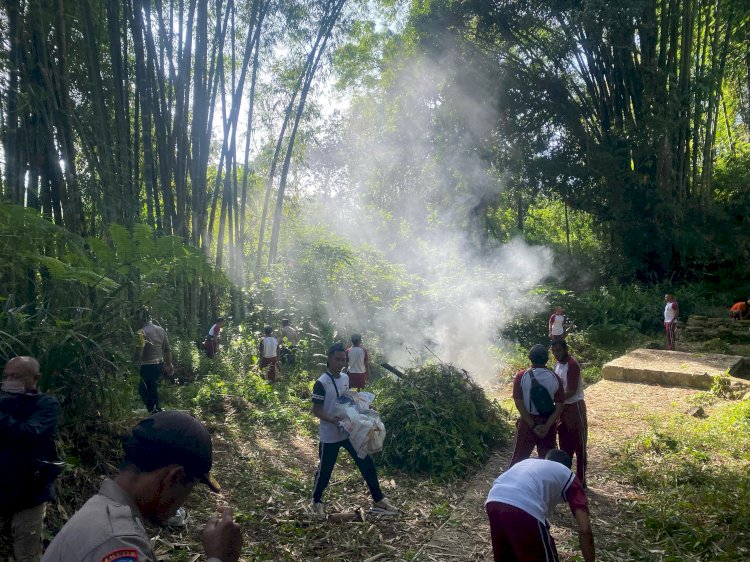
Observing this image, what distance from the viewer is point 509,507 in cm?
289

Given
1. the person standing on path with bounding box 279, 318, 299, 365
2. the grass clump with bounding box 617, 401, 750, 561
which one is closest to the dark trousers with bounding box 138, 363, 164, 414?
the person standing on path with bounding box 279, 318, 299, 365

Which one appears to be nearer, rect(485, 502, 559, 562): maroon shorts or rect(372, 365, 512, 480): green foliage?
rect(485, 502, 559, 562): maroon shorts

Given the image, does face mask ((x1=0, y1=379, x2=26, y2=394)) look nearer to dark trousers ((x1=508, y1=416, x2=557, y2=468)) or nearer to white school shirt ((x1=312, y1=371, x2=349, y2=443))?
white school shirt ((x1=312, y1=371, x2=349, y2=443))

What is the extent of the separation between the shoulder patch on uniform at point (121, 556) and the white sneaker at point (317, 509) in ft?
11.9

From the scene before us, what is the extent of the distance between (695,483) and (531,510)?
3.17m

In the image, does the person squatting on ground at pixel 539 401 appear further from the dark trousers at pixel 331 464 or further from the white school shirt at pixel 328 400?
the white school shirt at pixel 328 400

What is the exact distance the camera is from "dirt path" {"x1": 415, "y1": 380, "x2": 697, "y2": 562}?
423 cm

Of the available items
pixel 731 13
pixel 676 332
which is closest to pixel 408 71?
pixel 731 13

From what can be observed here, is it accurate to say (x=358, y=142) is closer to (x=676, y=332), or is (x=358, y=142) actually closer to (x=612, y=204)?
(x=612, y=204)

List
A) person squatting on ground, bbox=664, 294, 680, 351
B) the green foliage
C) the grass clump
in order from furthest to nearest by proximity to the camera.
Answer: person squatting on ground, bbox=664, 294, 680, 351 → the green foliage → the grass clump

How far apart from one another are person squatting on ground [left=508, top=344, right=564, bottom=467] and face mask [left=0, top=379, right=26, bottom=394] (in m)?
3.54

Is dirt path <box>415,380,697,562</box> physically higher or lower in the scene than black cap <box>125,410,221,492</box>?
lower

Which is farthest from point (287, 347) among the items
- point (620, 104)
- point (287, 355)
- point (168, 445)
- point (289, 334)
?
point (620, 104)

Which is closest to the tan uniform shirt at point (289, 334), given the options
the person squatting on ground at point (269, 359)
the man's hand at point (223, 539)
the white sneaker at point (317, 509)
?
the person squatting on ground at point (269, 359)
